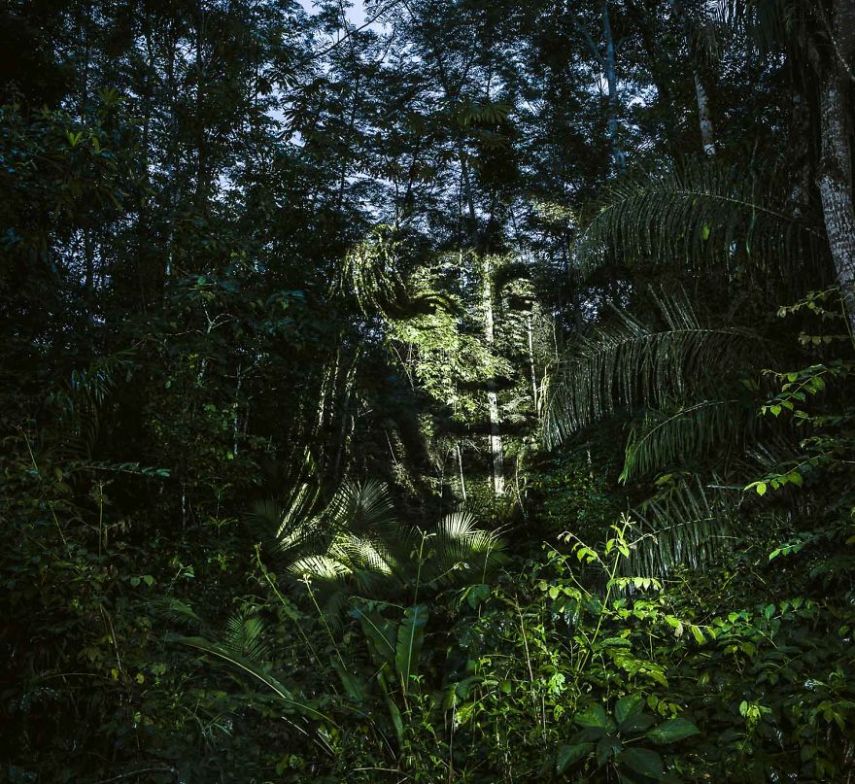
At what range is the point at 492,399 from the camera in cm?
1037

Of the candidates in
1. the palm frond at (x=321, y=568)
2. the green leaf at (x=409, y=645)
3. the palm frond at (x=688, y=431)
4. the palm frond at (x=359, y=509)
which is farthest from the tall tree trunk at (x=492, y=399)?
the green leaf at (x=409, y=645)

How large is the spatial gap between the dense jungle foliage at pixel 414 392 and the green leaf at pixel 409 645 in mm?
30

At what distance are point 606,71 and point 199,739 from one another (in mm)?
10458

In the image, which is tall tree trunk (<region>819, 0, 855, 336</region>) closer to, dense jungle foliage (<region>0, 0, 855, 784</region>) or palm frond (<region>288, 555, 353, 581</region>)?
dense jungle foliage (<region>0, 0, 855, 784</region>)

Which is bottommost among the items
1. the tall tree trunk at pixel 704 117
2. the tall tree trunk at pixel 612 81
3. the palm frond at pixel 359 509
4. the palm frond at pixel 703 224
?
the palm frond at pixel 359 509

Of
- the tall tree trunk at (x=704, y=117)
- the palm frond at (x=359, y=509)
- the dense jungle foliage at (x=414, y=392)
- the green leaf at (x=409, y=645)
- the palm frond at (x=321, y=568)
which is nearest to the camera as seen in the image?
the dense jungle foliage at (x=414, y=392)

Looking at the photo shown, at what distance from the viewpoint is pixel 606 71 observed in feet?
32.5

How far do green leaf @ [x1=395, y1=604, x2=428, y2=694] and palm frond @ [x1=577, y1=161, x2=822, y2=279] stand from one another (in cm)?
261

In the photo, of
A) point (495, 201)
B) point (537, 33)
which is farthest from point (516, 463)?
point (537, 33)

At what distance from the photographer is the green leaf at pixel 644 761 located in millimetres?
1825

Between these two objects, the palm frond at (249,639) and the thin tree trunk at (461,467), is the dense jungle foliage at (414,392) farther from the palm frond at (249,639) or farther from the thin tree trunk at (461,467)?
the thin tree trunk at (461,467)

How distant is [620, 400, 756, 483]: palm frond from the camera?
12.2ft

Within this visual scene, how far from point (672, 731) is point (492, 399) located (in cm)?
846

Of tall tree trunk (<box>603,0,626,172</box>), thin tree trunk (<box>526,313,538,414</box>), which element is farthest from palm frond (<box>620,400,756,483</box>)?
thin tree trunk (<box>526,313,538,414</box>)
